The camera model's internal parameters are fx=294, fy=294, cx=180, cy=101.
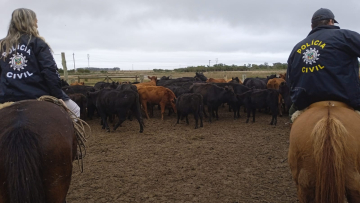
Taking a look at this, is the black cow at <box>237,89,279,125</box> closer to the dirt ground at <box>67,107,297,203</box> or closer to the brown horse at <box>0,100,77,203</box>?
the dirt ground at <box>67,107,297,203</box>

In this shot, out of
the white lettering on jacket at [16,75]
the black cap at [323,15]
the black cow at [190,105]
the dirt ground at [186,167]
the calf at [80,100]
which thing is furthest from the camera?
the calf at [80,100]

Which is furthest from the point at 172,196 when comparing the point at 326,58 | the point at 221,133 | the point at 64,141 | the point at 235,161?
the point at 221,133

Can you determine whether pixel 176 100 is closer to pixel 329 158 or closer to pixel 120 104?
pixel 120 104

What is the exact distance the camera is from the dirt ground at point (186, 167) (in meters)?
5.10

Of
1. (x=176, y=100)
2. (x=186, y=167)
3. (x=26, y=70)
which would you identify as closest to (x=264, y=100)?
(x=176, y=100)

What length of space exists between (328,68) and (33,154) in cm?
293

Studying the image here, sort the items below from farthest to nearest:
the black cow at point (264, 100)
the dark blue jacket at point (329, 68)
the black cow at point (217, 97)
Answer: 1. the black cow at point (217, 97)
2. the black cow at point (264, 100)
3. the dark blue jacket at point (329, 68)

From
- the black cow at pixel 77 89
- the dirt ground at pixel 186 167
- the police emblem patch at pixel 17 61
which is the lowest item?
the dirt ground at pixel 186 167

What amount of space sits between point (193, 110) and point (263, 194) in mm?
6415

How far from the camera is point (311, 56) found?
10.4ft

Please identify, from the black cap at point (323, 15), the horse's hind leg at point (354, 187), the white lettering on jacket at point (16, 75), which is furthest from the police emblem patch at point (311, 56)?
the white lettering on jacket at point (16, 75)

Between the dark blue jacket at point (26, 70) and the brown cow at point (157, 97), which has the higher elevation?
the dark blue jacket at point (26, 70)

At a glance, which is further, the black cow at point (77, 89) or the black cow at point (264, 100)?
the black cow at point (77, 89)

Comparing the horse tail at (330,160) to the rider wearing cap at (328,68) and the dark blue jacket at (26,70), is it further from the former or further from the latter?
the dark blue jacket at (26,70)
